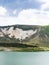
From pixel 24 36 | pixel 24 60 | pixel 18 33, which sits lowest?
pixel 24 60

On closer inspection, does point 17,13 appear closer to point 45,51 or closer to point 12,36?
point 12,36

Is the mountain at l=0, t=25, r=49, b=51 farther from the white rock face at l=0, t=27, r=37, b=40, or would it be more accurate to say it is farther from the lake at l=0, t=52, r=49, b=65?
the lake at l=0, t=52, r=49, b=65

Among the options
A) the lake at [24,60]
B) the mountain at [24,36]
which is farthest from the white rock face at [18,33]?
the lake at [24,60]

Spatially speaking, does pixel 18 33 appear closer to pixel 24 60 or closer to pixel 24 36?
pixel 24 36

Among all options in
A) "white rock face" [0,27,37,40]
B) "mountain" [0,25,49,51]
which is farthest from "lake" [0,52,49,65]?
"white rock face" [0,27,37,40]

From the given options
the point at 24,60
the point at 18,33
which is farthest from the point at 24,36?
the point at 24,60

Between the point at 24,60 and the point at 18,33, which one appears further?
the point at 18,33

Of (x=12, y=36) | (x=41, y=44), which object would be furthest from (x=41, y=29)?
(x=12, y=36)

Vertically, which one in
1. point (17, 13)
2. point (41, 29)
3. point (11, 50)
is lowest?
point (11, 50)

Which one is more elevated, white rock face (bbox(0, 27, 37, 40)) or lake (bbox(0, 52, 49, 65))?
white rock face (bbox(0, 27, 37, 40))
